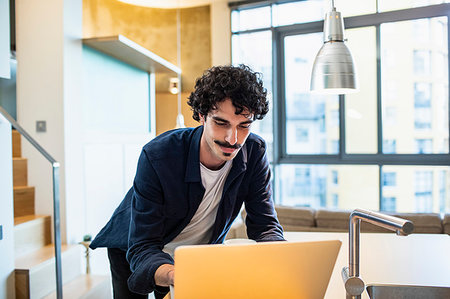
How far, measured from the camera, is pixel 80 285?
301 centimetres

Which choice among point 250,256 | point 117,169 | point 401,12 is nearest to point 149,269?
point 250,256

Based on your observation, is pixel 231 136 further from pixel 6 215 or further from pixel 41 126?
pixel 41 126

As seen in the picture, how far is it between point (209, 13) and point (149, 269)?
17.3 ft

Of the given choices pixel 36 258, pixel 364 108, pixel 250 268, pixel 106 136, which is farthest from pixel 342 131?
pixel 250 268

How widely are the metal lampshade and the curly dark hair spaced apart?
2.55 ft

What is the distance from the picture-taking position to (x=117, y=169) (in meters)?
4.24

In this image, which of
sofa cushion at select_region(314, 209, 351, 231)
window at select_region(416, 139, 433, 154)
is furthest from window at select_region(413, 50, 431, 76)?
sofa cushion at select_region(314, 209, 351, 231)

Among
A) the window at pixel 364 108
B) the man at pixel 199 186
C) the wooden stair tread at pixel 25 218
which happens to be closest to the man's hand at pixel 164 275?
the man at pixel 199 186

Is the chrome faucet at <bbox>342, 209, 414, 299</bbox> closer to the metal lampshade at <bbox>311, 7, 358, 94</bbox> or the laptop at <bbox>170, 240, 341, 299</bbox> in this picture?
the laptop at <bbox>170, 240, 341, 299</bbox>

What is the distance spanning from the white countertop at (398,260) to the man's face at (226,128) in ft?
1.32

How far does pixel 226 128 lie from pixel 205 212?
14.4 inches

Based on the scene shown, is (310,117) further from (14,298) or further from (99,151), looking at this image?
(14,298)

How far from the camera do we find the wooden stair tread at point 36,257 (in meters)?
2.75

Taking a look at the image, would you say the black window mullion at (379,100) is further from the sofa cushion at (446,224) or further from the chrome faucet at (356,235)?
the chrome faucet at (356,235)
